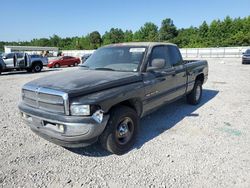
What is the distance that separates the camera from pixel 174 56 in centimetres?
591

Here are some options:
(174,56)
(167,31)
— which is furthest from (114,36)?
(174,56)

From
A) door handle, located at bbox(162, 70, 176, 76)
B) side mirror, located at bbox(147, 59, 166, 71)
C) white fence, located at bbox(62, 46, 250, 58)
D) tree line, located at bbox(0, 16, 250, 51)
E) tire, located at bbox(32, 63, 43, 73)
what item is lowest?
tire, located at bbox(32, 63, 43, 73)

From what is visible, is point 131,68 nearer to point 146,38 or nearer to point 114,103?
point 114,103

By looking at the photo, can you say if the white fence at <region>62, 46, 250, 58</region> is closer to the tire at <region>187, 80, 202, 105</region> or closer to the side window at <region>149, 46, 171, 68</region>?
the tire at <region>187, 80, 202, 105</region>

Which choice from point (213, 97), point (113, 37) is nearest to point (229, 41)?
point (113, 37)

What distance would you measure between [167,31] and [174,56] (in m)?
76.4

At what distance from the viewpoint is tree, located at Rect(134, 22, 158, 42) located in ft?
255

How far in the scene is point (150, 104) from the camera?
473 centimetres

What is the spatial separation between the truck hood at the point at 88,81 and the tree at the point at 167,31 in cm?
7446

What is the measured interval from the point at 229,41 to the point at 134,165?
193ft

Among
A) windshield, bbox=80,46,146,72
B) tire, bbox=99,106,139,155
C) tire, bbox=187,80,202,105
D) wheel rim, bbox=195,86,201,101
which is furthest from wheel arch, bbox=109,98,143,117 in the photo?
wheel rim, bbox=195,86,201,101

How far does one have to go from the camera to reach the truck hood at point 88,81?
3.54m

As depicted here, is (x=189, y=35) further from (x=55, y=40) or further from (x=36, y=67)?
(x=55, y=40)

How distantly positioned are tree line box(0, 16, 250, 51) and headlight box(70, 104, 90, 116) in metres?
56.2
